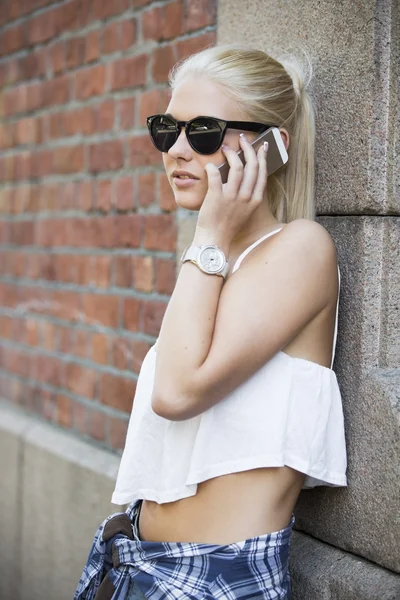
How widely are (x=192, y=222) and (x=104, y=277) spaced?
660mm

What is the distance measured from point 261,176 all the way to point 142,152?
115cm

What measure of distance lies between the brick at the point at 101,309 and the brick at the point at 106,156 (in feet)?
1.72

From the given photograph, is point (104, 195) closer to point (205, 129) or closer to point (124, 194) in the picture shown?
point (124, 194)

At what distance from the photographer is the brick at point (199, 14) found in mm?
2566

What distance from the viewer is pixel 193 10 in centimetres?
266

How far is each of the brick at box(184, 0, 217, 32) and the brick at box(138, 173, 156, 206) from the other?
542mm

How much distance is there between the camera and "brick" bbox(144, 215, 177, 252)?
2.78 m

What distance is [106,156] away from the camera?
10.3 feet

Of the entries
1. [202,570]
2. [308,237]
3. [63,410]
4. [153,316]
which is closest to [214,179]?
[308,237]

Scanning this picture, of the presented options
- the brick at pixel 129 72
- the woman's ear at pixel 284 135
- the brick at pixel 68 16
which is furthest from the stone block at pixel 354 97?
the brick at pixel 68 16

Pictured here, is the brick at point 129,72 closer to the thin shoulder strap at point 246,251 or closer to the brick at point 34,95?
the brick at point 34,95

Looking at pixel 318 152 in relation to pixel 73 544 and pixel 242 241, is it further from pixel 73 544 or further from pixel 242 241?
pixel 73 544

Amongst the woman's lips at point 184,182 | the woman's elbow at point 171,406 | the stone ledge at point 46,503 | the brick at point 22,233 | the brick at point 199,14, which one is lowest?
the stone ledge at point 46,503

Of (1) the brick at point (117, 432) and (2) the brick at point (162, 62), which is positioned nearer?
(2) the brick at point (162, 62)
